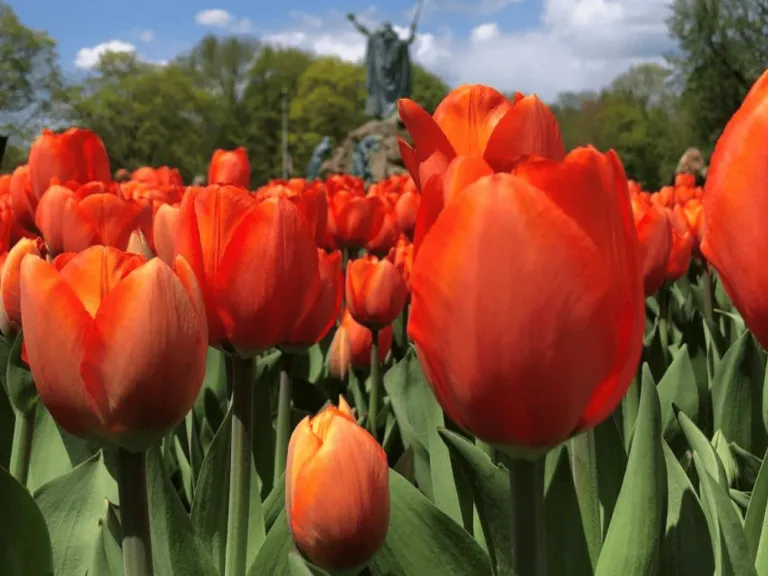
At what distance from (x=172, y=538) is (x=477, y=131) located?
0.70m

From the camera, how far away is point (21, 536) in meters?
1.13

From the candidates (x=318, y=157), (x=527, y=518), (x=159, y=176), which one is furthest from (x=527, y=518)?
(x=318, y=157)

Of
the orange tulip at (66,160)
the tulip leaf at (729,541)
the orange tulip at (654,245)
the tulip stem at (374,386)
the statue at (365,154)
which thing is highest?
the orange tulip at (66,160)

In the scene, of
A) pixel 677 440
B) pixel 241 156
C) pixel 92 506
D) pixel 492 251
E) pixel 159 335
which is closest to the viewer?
pixel 492 251

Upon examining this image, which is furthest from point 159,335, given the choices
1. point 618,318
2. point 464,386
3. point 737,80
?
point 737,80

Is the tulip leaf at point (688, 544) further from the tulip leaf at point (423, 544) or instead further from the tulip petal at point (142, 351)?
the tulip petal at point (142, 351)

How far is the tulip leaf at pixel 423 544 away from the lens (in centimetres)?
110

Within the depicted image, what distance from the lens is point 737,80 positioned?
30109 millimetres

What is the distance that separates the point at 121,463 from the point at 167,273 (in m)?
0.20

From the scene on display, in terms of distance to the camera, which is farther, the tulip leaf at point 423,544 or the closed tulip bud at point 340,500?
the tulip leaf at point 423,544

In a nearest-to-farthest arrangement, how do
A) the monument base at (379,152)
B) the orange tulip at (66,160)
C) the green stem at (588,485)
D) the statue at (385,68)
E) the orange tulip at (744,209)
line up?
the orange tulip at (744,209)
the green stem at (588,485)
the orange tulip at (66,160)
the monument base at (379,152)
the statue at (385,68)

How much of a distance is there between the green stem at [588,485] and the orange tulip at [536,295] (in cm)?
63

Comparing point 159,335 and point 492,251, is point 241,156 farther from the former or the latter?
point 492,251

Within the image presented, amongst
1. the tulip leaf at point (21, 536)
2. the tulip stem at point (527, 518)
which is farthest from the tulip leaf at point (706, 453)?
the tulip leaf at point (21, 536)
